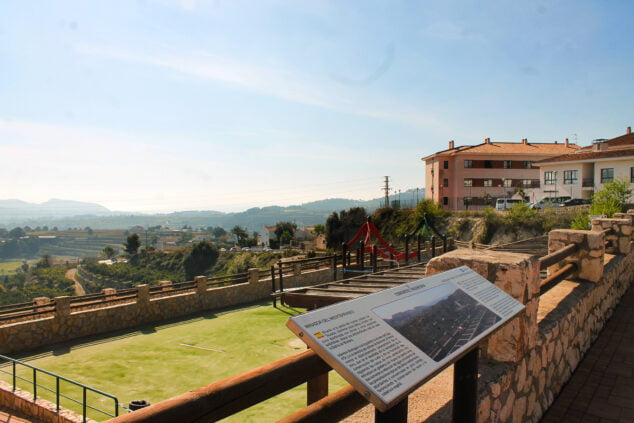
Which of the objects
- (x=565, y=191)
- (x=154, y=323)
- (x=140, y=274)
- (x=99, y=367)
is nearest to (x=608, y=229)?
(x=99, y=367)

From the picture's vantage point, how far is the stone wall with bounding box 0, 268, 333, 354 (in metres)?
10.6

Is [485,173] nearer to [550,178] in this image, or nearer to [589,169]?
[550,178]

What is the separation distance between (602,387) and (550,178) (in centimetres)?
3869

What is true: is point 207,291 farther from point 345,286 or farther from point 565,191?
point 565,191

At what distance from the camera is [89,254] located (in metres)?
161

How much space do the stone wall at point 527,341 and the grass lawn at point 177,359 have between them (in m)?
3.85

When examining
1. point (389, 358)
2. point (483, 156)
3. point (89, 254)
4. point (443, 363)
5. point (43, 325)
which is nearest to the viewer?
point (389, 358)

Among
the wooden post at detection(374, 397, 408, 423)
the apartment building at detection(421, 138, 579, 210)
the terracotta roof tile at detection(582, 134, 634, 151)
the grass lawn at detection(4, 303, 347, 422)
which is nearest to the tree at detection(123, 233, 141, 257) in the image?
the apartment building at detection(421, 138, 579, 210)

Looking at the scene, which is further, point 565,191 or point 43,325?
point 565,191

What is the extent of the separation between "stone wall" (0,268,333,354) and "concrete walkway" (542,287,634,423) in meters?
11.2

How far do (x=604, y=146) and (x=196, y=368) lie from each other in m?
39.0

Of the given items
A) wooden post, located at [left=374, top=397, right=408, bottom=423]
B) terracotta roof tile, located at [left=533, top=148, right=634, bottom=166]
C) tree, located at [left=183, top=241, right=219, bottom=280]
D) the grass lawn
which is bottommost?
tree, located at [left=183, top=241, right=219, bottom=280]

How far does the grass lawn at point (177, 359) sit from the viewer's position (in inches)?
297

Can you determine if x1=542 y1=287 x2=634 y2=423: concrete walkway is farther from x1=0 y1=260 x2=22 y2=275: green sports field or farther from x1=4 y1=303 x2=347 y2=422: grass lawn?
x1=0 y1=260 x2=22 y2=275: green sports field
